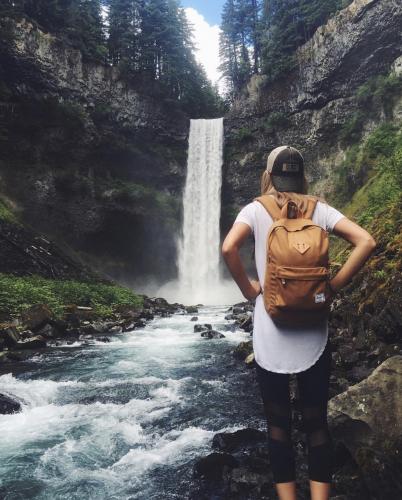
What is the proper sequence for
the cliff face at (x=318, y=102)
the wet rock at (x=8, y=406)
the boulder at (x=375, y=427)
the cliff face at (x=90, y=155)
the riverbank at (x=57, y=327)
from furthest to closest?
the cliff face at (x=318, y=102) → the cliff face at (x=90, y=155) → the riverbank at (x=57, y=327) → the wet rock at (x=8, y=406) → the boulder at (x=375, y=427)

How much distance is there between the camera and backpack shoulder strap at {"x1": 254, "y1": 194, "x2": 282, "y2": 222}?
226 cm

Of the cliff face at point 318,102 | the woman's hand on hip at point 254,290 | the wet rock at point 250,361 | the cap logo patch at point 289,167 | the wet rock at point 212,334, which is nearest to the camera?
the woman's hand on hip at point 254,290

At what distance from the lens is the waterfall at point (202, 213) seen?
33.7 m

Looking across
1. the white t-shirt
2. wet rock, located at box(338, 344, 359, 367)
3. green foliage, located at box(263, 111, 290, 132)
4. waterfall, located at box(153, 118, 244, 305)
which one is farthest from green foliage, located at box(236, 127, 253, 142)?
the white t-shirt

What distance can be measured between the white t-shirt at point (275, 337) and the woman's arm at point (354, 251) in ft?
0.36

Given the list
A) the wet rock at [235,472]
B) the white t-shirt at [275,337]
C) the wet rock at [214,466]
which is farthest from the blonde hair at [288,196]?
the wet rock at [214,466]

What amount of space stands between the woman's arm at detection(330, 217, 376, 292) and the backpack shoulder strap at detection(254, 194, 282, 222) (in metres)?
0.41

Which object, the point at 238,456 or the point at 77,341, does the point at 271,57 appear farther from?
the point at 238,456

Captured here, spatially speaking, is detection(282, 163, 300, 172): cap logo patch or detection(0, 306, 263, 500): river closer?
detection(282, 163, 300, 172): cap logo patch

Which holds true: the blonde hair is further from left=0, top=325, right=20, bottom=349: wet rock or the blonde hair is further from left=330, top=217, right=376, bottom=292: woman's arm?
left=0, top=325, right=20, bottom=349: wet rock

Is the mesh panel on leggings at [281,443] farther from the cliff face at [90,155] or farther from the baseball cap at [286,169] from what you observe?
the cliff face at [90,155]

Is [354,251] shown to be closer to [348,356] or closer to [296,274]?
[296,274]

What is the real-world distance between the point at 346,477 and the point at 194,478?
1730 mm

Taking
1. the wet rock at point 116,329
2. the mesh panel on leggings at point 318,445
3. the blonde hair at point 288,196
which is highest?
the blonde hair at point 288,196
